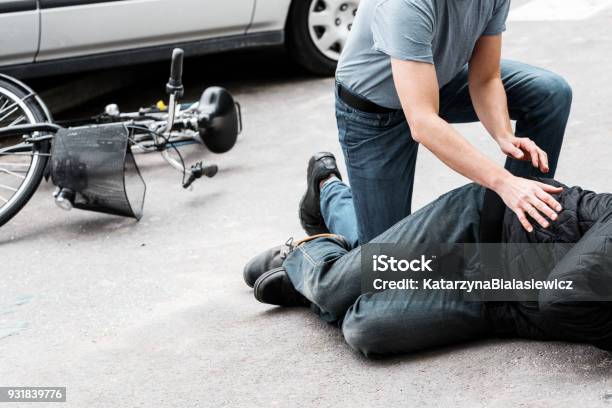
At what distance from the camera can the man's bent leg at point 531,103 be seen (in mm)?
3734

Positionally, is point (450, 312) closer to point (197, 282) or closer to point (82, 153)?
point (197, 282)

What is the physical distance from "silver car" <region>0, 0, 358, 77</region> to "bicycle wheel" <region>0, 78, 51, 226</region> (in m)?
0.64

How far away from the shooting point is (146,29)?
20.4 ft

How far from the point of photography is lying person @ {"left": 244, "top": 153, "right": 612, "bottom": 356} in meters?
2.94

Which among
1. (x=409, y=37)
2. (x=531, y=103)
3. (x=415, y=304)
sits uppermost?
(x=409, y=37)

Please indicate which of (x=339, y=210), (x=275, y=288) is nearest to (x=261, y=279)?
(x=275, y=288)

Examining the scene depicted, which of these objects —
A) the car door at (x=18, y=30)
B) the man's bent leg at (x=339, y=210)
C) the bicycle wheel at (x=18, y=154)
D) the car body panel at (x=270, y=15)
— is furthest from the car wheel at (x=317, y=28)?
the man's bent leg at (x=339, y=210)

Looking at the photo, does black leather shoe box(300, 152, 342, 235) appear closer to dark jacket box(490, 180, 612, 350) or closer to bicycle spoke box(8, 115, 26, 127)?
dark jacket box(490, 180, 612, 350)

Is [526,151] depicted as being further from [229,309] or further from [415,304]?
[229,309]

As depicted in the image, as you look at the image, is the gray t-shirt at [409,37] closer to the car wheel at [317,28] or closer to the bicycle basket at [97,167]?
the bicycle basket at [97,167]

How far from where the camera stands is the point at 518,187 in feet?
9.78

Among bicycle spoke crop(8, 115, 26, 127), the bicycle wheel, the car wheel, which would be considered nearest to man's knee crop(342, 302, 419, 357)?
the bicycle wheel

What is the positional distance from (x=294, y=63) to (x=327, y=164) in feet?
9.68

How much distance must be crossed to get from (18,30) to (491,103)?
3305 millimetres
